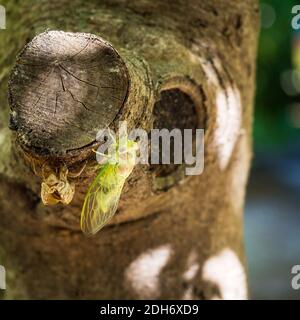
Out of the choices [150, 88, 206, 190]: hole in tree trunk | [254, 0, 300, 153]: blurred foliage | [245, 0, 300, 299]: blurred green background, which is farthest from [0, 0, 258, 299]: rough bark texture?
[254, 0, 300, 153]: blurred foliage

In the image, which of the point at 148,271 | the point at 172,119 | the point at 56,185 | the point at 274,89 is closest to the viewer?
the point at 56,185

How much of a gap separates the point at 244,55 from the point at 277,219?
2446 mm

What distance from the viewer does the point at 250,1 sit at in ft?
4.85

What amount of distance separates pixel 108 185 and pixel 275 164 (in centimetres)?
337

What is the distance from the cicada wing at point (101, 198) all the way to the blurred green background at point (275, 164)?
2241 millimetres

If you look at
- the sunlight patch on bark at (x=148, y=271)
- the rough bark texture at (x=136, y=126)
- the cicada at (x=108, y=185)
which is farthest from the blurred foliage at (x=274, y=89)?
the cicada at (x=108, y=185)

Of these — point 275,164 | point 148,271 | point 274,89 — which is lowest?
point 148,271

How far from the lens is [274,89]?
4074mm

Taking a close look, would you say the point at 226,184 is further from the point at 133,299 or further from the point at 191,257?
the point at 133,299

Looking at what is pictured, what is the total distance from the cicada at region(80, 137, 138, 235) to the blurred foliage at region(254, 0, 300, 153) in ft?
9.13

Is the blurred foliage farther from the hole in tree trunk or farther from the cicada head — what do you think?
the cicada head

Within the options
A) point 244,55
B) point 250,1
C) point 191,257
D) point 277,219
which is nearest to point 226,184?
point 191,257

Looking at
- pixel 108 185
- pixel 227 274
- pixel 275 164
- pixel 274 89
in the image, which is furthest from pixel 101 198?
pixel 275 164

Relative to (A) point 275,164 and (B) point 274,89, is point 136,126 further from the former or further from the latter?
(A) point 275,164
